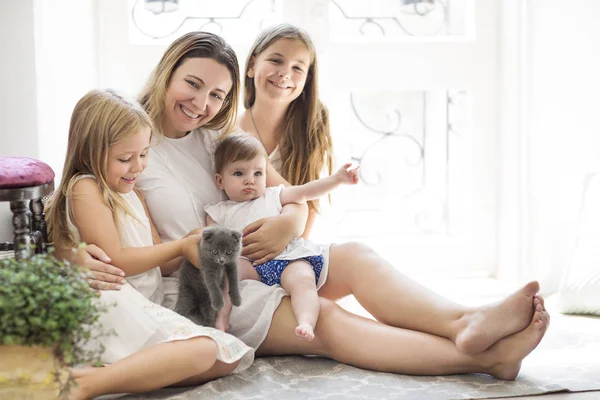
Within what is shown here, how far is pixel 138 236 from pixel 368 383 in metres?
0.68

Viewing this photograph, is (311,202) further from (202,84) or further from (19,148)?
(19,148)

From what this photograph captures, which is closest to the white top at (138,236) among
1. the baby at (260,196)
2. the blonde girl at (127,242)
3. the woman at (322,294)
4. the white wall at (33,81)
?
the blonde girl at (127,242)

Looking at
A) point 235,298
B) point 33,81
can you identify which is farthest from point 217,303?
point 33,81

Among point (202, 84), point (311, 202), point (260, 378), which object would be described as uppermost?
point (202, 84)

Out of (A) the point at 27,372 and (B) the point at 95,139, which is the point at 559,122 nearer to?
(B) the point at 95,139

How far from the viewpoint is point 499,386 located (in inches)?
72.4

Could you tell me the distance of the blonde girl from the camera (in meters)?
1.77

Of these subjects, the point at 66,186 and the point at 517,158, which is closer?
the point at 66,186

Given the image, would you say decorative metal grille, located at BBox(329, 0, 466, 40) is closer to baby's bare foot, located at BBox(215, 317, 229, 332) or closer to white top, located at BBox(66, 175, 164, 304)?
white top, located at BBox(66, 175, 164, 304)

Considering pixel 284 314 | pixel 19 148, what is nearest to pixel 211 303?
pixel 284 314

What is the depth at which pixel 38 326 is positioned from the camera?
136cm

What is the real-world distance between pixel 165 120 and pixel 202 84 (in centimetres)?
19

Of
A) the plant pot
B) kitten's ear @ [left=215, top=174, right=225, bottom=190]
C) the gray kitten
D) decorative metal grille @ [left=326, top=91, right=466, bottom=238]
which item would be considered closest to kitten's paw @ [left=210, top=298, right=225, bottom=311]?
the gray kitten

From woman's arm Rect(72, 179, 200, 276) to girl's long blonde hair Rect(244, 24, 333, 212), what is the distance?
1.96 feet
